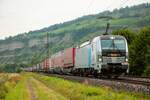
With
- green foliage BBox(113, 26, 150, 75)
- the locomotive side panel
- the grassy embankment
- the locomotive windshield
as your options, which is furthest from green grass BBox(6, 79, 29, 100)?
green foliage BBox(113, 26, 150, 75)

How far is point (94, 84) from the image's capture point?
31984mm

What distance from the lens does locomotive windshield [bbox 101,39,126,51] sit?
1384 inches

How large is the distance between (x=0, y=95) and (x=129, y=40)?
58.0 m

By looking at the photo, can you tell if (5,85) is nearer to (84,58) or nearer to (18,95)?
(84,58)

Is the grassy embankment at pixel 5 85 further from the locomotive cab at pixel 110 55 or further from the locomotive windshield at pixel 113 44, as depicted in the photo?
the locomotive windshield at pixel 113 44

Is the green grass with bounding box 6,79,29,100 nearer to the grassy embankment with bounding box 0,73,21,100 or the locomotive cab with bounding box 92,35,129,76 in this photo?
the grassy embankment with bounding box 0,73,21,100

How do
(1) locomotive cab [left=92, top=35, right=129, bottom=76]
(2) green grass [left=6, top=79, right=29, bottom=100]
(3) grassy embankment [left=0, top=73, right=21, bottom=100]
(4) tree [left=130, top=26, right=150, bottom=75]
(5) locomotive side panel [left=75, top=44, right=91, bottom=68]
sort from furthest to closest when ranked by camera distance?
(4) tree [left=130, top=26, right=150, bottom=75], (5) locomotive side panel [left=75, top=44, right=91, bottom=68], (3) grassy embankment [left=0, top=73, right=21, bottom=100], (1) locomotive cab [left=92, top=35, right=129, bottom=76], (2) green grass [left=6, top=79, right=29, bottom=100]

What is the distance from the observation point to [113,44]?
35.5 metres

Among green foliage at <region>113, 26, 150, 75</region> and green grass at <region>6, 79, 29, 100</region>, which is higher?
green foliage at <region>113, 26, 150, 75</region>

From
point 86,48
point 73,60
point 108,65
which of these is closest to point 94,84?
point 108,65

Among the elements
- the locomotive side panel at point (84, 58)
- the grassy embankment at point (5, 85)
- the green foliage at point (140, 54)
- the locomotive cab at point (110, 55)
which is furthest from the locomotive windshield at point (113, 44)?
the green foliage at point (140, 54)

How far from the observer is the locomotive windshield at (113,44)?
35144 mm

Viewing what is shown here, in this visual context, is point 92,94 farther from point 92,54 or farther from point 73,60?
point 73,60

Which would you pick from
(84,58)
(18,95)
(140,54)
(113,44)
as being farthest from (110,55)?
(140,54)
